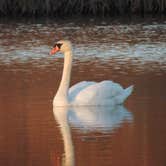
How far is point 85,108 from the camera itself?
41.6 ft

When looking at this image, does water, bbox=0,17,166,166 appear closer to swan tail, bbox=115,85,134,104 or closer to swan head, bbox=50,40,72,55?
swan tail, bbox=115,85,134,104

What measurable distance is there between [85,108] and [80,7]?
54.6ft

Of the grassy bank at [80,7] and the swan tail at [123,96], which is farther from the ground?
the swan tail at [123,96]

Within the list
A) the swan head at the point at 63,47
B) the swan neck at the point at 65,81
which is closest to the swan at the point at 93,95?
the swan neck at the point at 65,81

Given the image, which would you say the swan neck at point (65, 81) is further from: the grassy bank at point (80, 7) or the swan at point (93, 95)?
the grassy bank at point (80, 7)

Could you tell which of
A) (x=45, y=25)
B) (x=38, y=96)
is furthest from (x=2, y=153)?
(x=45, y=25)

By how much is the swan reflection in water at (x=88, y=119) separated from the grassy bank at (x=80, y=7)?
636 inches

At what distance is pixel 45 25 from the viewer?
26078 millimetres

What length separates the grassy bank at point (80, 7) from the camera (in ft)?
94.4

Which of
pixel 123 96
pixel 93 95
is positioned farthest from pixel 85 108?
pixel 123 96

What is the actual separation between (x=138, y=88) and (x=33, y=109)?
2323 millimetres

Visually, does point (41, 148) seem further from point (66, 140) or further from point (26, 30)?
point (26, 30)

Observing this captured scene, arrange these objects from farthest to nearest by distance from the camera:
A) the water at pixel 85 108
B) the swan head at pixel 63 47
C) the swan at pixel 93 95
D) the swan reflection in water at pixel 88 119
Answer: the swan head at pixel 63 47 → the swan at pixel 93 95 → the swan reflection in water at pixel 88 119 → the water at pixel 85 108

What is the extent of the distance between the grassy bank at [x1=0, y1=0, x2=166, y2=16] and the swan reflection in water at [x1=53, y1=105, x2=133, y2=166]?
1617cm
